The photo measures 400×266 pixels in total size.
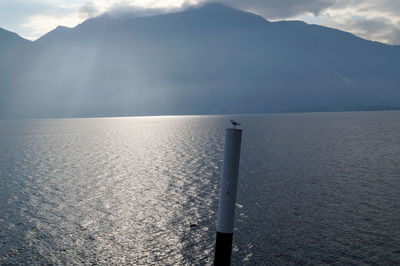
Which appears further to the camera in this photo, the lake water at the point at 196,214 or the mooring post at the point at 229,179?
the lake water at the point at 196,214

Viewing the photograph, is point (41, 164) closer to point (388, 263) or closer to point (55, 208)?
point (55, 208)

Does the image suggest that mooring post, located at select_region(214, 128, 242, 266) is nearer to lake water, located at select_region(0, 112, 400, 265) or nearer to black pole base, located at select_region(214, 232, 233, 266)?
black pole base, located at select_region(214, 232, 233, 266)

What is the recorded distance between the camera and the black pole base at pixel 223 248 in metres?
9.71

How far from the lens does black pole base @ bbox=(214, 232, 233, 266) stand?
31.9 feet

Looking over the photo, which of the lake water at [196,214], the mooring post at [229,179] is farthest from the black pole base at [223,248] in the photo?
the lake water at [196,214]

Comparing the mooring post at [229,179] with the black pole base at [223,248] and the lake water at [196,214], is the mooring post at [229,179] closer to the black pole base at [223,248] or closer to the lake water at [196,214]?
the black pole base at [223,248]

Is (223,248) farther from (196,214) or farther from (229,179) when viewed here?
(196,214)

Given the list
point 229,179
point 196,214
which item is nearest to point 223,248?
point 229,179

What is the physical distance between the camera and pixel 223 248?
9.89 metres

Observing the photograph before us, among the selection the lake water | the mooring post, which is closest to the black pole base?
the mooring post

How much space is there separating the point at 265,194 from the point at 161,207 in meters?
14.3

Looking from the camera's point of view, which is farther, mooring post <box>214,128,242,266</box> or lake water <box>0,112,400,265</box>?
lake water <box>0,112,400,265</box>

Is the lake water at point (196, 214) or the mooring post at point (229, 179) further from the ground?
the mooring post at point (229, 179)

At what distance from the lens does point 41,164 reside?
74312 mm
